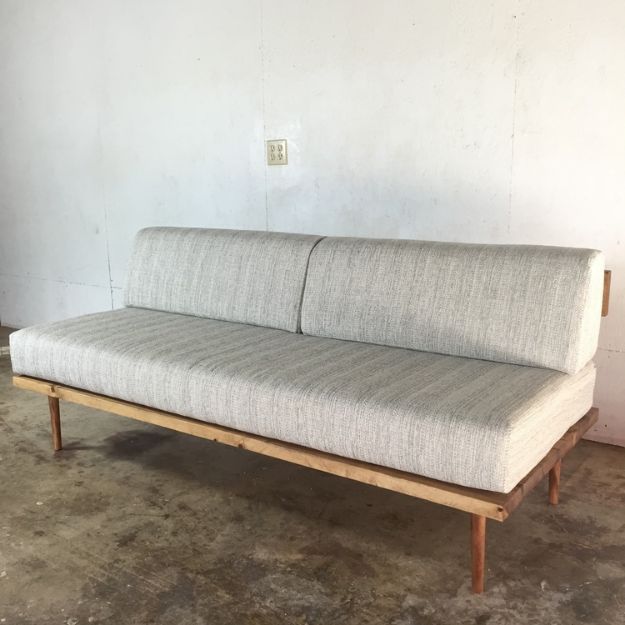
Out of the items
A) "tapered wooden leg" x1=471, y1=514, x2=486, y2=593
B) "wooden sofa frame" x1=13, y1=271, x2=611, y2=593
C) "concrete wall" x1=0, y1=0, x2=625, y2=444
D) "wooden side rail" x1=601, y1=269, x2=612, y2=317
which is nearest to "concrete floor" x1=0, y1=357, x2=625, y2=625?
"tapered wooden leg" x1=471, y1=514, x2=486, y2=593

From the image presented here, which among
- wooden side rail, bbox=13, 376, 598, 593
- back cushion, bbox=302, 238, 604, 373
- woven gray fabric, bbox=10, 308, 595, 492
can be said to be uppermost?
back cushion, bbox=302, 238, 604, 373

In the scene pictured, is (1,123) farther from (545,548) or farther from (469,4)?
(545,548)

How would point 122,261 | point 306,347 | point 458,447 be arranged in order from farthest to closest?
point 122,261 → point 306,347 → point 458,447

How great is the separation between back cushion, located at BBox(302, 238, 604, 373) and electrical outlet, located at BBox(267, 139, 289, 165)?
833 mm

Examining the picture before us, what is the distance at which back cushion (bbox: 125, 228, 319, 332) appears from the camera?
2.52 metres

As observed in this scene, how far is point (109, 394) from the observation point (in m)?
2.29

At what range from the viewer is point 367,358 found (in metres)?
2.11

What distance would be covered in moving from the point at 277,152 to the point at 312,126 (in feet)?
0.77

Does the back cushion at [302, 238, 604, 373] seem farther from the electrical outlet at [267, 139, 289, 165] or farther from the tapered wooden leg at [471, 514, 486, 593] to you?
the electrical outlet at [267, 139, 289, 165]

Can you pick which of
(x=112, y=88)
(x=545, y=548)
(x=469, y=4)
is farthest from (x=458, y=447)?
(x=112, y=88)

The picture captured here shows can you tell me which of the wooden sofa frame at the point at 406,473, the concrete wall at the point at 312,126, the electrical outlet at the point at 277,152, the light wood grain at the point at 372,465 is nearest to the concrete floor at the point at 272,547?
the wooden sofa frame at the point at 406,473

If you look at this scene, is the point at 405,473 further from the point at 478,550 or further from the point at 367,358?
the point at 367,358

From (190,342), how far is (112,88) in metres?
2.07

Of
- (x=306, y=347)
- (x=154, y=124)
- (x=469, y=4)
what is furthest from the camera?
(x=154, y=124)
